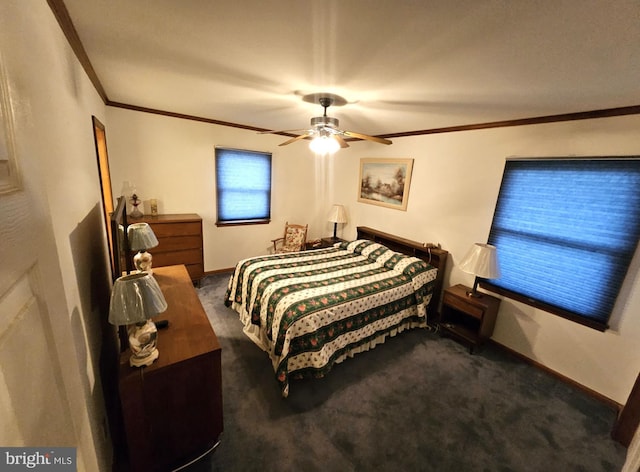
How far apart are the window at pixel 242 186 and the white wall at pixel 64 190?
1.99 metres

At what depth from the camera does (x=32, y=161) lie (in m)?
0.55

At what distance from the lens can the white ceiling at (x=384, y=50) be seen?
112 centimetres

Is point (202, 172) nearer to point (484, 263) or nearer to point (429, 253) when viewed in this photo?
point (429, 253)

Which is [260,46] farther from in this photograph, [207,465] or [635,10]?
[207,465]

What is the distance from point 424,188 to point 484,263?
4.37 feet

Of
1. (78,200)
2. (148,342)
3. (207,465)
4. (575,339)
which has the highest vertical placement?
(78,200)

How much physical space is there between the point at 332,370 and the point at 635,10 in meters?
2.78

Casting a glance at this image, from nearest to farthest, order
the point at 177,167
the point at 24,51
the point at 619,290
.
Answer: the point at 24,51, the point at 619,290, the point at 177,167

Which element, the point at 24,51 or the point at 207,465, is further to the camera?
the point at 207,465

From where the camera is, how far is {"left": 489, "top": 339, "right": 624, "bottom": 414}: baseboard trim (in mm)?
2195

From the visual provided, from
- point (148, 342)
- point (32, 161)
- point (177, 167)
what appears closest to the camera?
point (32, 161)

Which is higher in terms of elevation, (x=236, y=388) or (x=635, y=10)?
(x=635, y=10)

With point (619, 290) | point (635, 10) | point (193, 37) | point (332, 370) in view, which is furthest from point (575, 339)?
point (193, 37)

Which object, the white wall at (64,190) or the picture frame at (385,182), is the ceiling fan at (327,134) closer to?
the picture frame at (385,182)
